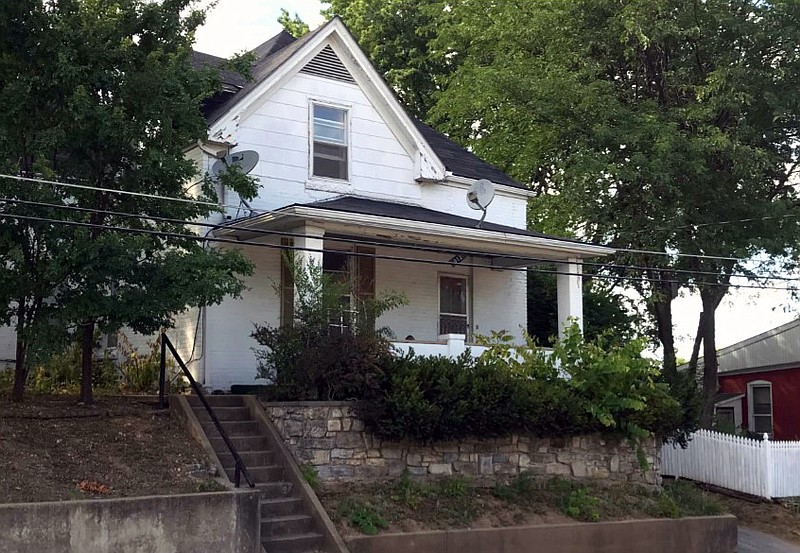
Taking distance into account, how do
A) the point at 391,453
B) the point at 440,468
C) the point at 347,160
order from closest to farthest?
the point at 391,453
the point at 440,468
the point at 347,160

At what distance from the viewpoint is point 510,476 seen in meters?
14.1

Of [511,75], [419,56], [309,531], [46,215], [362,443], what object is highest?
[419,56]

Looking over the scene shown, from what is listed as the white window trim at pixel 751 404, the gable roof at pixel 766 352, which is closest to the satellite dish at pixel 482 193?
the gable roof at pixel 766 352

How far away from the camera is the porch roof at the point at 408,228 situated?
14828mm

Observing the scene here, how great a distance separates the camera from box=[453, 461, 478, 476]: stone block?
1370cm

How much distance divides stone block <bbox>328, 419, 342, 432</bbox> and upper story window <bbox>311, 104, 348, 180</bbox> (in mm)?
6094

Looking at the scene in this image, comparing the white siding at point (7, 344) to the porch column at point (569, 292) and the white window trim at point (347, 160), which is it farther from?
the porch column at point (569, 292)

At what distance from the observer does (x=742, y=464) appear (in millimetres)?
17859

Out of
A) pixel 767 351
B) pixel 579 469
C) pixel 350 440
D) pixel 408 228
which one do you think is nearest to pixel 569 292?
pixel 408 228

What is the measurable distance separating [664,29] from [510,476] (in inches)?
432

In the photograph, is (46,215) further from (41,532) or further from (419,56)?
(419,56)

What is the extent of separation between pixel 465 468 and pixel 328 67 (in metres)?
8.32

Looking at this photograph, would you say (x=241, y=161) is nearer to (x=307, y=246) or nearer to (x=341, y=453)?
(x=307, y=246)

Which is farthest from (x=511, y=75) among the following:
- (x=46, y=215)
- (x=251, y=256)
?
(x=46, y=215)
